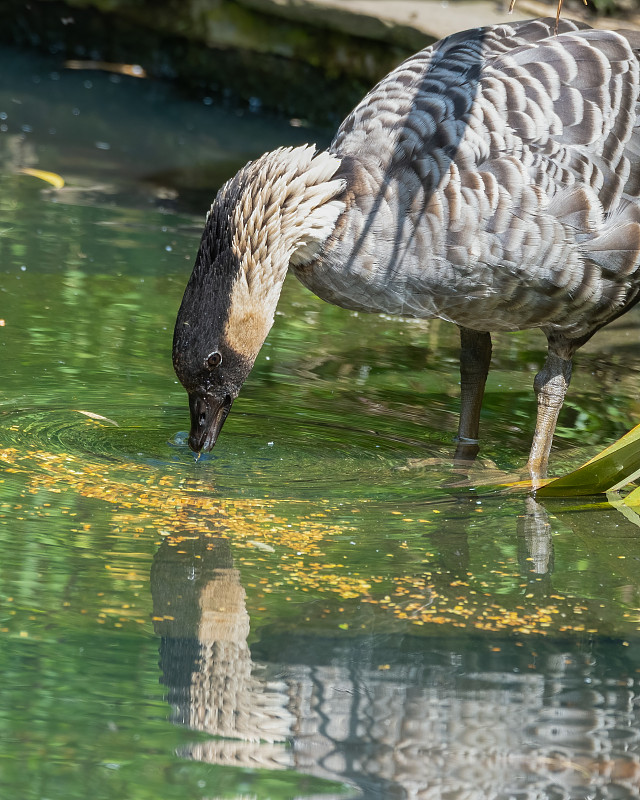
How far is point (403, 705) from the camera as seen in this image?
383 centimetres

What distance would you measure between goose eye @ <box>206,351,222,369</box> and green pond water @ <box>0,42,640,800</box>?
0.54 meters

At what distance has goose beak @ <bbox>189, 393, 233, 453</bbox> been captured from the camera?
5.65m

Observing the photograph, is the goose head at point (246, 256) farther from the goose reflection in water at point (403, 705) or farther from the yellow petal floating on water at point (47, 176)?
the yellow petal floating on water at point (47, 176)

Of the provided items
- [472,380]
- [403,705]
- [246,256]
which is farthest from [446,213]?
[403,705]

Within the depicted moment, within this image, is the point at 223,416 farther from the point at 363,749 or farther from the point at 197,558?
the point at 363,749

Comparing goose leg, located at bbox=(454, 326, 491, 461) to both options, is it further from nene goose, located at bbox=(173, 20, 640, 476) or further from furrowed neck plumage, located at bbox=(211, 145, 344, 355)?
furrowed neck plumage, located at bbox=(211, 145, 344, 355)

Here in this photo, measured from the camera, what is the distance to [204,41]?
48.7 ft

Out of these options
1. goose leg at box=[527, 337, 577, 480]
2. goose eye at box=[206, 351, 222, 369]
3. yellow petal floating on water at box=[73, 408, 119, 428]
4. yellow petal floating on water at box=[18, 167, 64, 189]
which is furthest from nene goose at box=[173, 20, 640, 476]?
yellow petal floating on water at box=[18, 167, 64, 189]

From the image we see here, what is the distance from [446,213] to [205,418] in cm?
144

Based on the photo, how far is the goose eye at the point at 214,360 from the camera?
546cm

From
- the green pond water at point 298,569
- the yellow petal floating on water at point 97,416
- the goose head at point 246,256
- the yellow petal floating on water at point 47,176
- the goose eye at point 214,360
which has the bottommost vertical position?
the yellow petal floating on water at point 97,416

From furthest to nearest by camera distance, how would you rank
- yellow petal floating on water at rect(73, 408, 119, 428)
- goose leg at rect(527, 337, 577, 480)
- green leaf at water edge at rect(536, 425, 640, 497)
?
→ yellow petal floating on water at rect(73, 408, 119, 428), goose leg at rect(527, 337, 577, 480), green leaf at water edge at rect(536, 425, 640, 497)

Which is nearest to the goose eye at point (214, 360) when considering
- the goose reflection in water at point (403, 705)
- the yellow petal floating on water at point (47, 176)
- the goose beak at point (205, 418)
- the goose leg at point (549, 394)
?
the goose beak at point (205, 418)

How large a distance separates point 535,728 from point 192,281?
2537mm
